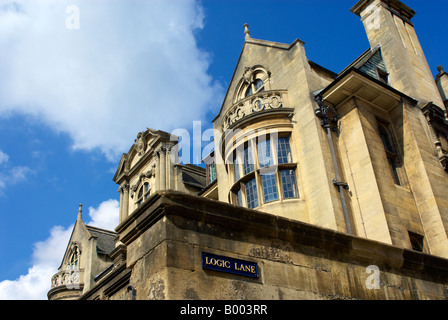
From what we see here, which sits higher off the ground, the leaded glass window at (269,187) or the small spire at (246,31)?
the small spire at (246,31)

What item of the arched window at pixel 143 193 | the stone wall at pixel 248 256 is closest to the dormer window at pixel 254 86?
the arched window at pixel 143 193

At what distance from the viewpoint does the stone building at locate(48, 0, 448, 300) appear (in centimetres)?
719

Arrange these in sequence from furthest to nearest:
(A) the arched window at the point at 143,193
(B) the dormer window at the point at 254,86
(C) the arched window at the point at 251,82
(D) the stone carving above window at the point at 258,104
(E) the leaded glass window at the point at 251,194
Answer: (A) the arched window at the point at 143,193, (B) the dormer window at the point at 254,86, (C) the arched window at the point at 251,82, (D) the stone carving above window at the point at 258,104, (E) the leaded glass window at the point at 251,194

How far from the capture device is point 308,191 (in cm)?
1648

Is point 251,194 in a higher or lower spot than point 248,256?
higher

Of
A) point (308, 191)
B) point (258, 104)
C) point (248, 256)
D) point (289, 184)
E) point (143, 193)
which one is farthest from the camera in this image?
point (143, 193)

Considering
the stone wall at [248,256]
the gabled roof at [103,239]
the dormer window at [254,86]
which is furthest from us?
the gabled roof at [103,239]

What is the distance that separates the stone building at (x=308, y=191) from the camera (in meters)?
7.19

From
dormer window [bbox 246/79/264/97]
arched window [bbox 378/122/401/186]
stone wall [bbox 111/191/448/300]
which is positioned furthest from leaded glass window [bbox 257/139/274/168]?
stone wall [bbox 111/191/448/300]

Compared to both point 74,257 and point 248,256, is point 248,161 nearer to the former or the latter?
point 248,256

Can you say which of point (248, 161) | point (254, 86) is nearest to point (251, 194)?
point (248, 161)

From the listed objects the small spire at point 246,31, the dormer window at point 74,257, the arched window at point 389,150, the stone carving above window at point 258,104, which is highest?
the small spire at point 246,31

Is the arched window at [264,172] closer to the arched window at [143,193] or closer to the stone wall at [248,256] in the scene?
the stone wall at [248,256]

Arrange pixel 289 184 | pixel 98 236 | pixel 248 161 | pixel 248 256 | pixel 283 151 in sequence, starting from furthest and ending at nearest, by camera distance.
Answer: pixel 98 236 < pixel 248 161 < pixel 283 151 < pixel 289 184 < pixel 248 256
